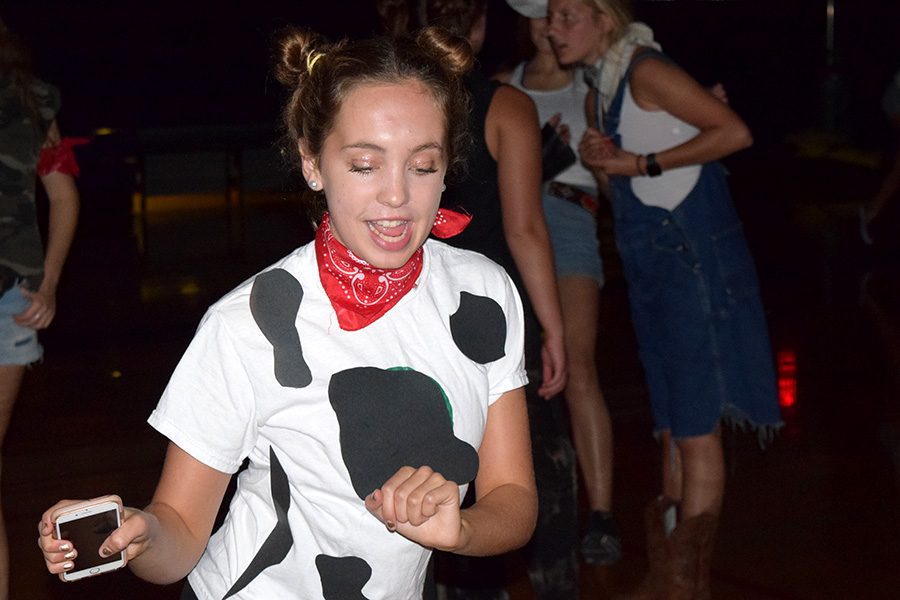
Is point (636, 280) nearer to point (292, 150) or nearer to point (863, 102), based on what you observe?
point (292, 150)

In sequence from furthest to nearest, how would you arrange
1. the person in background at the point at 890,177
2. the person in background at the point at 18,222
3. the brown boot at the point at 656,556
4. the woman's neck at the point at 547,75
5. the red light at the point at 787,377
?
the person in background at the point at 890,177 < the red light at the point at 787,377 < the woman's neck at the point at 547,75 < the brown boot at the point at 656,556 < the person in background at the point at 18,222

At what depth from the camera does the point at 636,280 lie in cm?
365

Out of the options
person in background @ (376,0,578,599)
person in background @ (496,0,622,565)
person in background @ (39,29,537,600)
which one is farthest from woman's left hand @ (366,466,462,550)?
person in background @ (496,0,622,565)

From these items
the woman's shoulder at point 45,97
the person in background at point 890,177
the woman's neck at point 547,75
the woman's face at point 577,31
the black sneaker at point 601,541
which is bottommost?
the black sneaker at point 601,541

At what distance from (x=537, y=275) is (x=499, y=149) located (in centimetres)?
33

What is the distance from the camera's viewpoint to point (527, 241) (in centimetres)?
323

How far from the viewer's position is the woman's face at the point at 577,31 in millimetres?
3588

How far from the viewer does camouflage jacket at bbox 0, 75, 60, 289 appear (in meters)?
3.29

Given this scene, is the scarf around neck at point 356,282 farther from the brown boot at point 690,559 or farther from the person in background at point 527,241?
the brown boot at point 690,559

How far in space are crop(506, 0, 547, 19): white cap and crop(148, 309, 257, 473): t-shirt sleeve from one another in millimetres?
2366

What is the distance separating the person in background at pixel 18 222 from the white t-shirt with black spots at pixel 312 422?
1.56m

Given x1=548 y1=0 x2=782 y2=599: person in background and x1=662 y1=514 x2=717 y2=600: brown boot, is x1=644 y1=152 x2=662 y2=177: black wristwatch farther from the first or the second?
x1=662 y1=514 x2=717 y2=600: brown boot

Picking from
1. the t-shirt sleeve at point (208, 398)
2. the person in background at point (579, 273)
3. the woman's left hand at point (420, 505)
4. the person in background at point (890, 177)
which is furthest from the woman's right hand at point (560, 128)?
the person in background at point (890, 177)

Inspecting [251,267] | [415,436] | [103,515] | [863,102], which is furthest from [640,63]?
[863,102]
